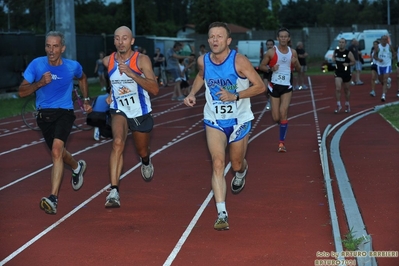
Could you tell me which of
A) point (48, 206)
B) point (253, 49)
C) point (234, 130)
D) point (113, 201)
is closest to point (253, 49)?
point (253, 49)

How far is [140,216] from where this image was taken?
913cm

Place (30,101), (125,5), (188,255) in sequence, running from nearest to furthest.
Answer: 1. (188,255)
2. (30,101)
3. (125,5)

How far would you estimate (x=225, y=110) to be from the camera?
8.70 metres

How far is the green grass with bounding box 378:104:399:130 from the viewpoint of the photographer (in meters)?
19.5

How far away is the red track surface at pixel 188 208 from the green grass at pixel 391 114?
2.54 m

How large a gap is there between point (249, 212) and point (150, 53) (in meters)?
39.0

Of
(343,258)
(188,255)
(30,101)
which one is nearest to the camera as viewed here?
(343,258)

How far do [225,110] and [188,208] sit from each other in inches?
55.2

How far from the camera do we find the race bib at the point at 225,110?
8.67 m

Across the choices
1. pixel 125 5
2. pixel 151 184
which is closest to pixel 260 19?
pixel 125 5

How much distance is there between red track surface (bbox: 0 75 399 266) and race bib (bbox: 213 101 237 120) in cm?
106

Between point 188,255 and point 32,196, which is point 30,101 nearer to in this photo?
point 32,196

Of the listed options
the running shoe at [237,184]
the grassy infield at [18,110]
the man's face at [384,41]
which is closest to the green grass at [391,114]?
the grassy infield at [18,110]

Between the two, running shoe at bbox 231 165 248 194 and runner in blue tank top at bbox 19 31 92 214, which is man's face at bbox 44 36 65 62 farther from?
running shoe at bbox 231 165 248 194
